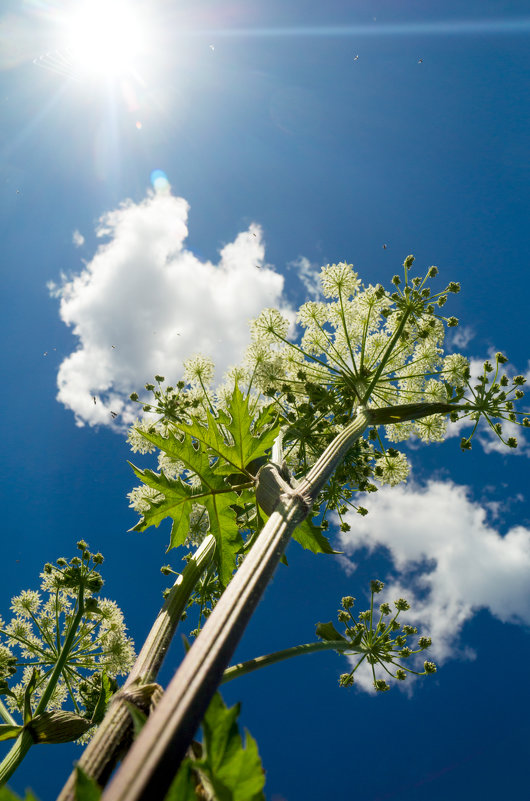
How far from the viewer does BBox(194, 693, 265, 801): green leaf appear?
47.0 inches

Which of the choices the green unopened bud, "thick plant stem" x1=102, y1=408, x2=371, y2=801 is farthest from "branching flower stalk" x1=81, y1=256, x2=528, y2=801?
the green unopened bud

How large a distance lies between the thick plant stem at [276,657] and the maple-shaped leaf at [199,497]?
1.87ft

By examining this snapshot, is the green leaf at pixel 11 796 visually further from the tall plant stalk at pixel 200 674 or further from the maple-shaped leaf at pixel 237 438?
the maple-shaped leaf at pixel 237 438

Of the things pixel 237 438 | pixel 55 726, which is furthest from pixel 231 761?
pixel 55 726

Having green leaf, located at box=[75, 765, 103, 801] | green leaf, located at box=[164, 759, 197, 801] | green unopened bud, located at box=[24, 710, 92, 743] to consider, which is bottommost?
green unopened bud, located at box=[24, 710, 92, 743]

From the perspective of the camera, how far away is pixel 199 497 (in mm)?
2678

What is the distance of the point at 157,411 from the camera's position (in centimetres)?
638

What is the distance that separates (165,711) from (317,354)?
6875 millimetres

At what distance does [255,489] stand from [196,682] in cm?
128

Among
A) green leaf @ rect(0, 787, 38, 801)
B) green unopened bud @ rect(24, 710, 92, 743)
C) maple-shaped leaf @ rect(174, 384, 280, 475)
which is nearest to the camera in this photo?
green leaf @ rect(0, 787, 38, 801)

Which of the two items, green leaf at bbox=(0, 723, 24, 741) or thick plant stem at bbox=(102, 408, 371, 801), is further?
green leaf at bbox=(0, 723, 24, 741)

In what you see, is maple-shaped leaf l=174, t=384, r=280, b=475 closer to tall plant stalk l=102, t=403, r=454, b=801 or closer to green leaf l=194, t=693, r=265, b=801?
tall plant stalk l=102, t=403, r=454, b=801

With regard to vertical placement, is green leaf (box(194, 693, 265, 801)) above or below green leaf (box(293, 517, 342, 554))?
below

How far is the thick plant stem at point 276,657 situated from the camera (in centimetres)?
219
